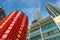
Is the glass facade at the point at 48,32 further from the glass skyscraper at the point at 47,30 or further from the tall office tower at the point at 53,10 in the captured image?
the tall office tower at the point at 53,10

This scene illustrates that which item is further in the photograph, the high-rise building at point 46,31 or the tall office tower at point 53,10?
the tall office tower at point 53,10

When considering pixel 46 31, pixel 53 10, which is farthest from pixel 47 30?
pixel 53 10

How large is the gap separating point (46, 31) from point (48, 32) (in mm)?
1656

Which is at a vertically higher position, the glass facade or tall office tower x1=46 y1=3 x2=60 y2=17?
tall office tower x1=46 y1=3 x2=60 y2=17

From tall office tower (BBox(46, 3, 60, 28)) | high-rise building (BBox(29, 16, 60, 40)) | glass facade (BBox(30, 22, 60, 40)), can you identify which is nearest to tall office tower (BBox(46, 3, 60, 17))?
tall office tower (BBox(46, 3, 60, 28))

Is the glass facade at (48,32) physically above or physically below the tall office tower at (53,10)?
below

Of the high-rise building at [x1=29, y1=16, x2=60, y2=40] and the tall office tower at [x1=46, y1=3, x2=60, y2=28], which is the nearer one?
the high-rise building at [x1=29, y1=16, x2=60, y2=40]

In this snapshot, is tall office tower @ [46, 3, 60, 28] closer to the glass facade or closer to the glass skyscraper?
the glass skyscraper

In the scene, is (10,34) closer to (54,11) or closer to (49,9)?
(54,11)

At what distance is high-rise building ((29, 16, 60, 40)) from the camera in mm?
80494

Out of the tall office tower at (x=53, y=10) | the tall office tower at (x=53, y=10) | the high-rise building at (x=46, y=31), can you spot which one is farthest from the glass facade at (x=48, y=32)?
the tall office tower at (x=53, y=10)

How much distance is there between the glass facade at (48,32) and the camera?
262 feet

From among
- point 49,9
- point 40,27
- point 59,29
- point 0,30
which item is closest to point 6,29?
point 0,30

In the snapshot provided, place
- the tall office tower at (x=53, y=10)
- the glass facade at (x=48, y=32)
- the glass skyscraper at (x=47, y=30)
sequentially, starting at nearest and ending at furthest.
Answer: the glass facade at (x=48, y=32) → the glass skyscraper at (x=47, y=30) → the tall office tower at (x=53, y=10)
